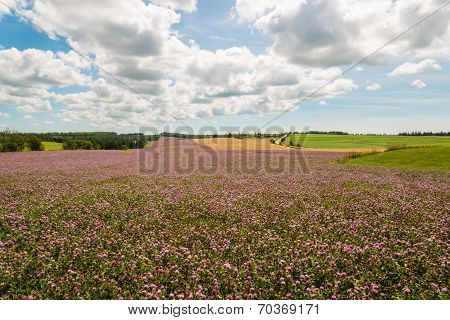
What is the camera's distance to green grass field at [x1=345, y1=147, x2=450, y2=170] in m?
35.0

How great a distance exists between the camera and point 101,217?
10.6m

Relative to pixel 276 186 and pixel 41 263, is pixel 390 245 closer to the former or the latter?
pixel 41 263

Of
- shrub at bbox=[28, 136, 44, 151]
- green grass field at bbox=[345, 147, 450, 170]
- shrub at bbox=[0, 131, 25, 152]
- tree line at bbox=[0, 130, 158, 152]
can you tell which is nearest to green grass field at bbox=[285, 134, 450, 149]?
green grass field at bbox=[345, 147, 450, 170]

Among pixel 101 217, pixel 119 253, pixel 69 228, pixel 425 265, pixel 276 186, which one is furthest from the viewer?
pixel 276 186

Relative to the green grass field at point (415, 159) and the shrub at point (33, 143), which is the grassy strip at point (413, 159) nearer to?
the green grass field at point (415, 159)

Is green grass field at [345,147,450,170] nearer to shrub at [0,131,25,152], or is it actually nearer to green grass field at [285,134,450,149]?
green grass field at [285,134,450,149]

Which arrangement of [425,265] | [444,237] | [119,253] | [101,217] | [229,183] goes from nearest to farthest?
1. [425,265]
2. [119,253]
3. [444,237]
4. [101,217]
5. [229,183]

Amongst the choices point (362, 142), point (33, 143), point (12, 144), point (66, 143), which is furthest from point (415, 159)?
point (66, 143)

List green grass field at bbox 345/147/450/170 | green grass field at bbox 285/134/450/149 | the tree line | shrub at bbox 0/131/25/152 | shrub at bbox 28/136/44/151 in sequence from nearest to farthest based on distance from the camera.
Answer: green grass field at bbox 345/147/450/170 < shrub at bbox 0/131/25/152 < the tree line < shrub at bbox 28/136/44/151 < green grass field at bbox 285/134/450/149

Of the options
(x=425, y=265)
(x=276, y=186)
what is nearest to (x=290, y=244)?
(x=425, y=265)

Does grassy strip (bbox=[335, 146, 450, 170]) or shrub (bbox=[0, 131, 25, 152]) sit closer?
grassy strip (bbox=[335, 146, 450, 170])

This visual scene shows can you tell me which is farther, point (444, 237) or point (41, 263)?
point (444, 237)
